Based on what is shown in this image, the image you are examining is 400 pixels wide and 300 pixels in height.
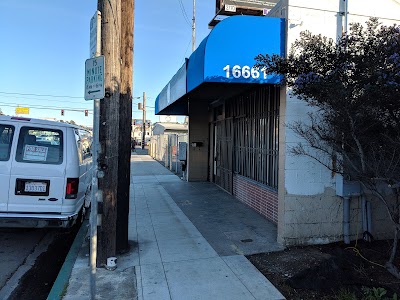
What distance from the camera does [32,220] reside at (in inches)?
206

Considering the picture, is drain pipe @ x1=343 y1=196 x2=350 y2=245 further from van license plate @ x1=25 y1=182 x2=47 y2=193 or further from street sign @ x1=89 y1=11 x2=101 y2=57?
van license plate @ x1=25 y1=182 x2=47 y2=193

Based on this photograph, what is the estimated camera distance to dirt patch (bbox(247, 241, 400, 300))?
4.01 m

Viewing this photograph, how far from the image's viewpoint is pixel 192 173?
530 inches

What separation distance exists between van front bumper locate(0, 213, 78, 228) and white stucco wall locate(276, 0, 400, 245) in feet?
11.5

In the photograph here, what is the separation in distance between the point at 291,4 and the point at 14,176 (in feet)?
16.4

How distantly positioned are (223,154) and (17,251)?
7057 mm

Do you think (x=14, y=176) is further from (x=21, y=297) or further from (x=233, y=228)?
(x=233, y=228)

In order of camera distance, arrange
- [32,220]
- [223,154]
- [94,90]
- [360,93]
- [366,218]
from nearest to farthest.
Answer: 1. [94,90]
2. [360,93]
3. [32,220]
4. [366,218]
5. [223,154]

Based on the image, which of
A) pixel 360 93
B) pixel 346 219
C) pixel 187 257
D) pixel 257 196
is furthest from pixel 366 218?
pixel 187 257

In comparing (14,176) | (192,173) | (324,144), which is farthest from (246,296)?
(192,173)

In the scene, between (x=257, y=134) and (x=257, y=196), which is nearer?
(x=257, y=196)

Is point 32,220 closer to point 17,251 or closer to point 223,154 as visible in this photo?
point 17,251

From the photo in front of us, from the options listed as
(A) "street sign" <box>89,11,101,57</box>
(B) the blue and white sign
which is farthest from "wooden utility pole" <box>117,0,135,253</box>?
(A) "street sign" <box>89,11,101,57</box>

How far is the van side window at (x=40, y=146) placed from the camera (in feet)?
17.6
